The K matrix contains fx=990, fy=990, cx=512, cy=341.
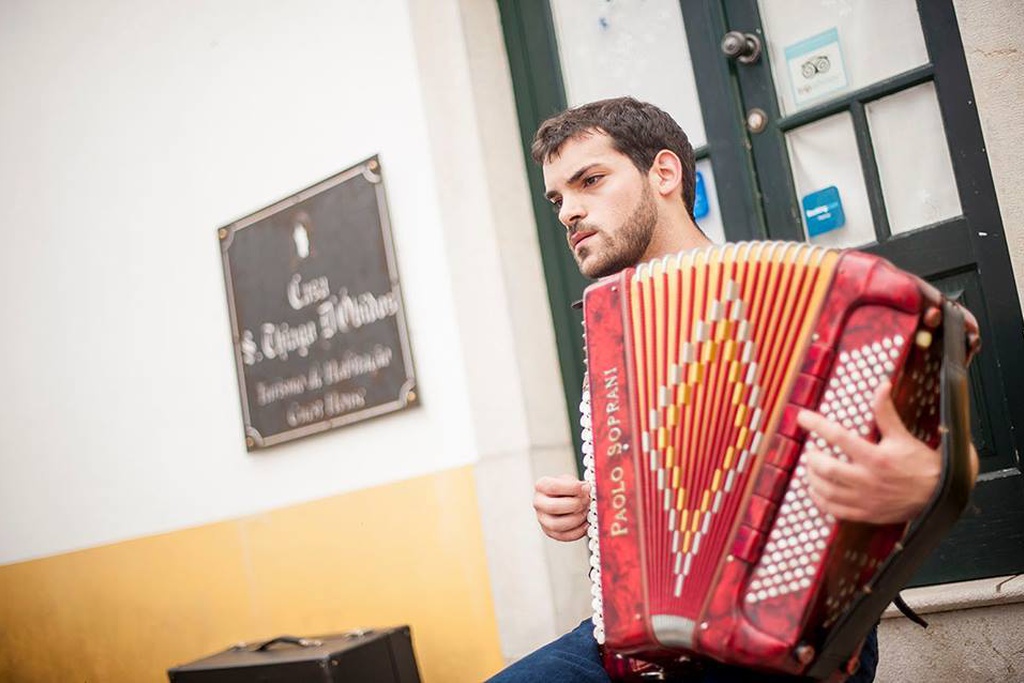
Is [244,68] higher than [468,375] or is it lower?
higher

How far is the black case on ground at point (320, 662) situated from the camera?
263 centimetres

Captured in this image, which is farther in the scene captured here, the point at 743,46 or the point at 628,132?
the point at 743,46

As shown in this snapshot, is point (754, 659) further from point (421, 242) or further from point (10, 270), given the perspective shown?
point (10, 270)

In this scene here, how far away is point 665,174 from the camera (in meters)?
2.00

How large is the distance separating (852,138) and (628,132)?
90 cm

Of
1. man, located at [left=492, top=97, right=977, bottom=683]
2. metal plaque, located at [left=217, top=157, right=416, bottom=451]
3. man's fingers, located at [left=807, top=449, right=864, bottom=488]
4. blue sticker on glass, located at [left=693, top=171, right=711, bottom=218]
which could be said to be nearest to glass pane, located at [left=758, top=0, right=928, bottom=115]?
blue sticker on glass, located at [left=693, top=171, right=711, bottom=218]

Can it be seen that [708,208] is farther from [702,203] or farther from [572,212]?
[572,212]

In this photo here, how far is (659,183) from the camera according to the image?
6.55 ft

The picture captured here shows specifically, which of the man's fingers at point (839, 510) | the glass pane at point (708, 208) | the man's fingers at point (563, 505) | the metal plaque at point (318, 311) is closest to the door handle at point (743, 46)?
the glass pane at point (708, 208)

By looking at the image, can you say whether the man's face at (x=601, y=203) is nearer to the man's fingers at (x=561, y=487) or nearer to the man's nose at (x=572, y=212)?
the man's nose at (x=572, y=212)

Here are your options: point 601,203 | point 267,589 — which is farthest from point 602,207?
point 267,589

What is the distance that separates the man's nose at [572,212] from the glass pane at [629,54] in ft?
3.31

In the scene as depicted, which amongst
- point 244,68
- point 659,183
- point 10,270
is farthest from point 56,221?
point 659,183

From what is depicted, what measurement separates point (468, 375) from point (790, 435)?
5.64 ft
